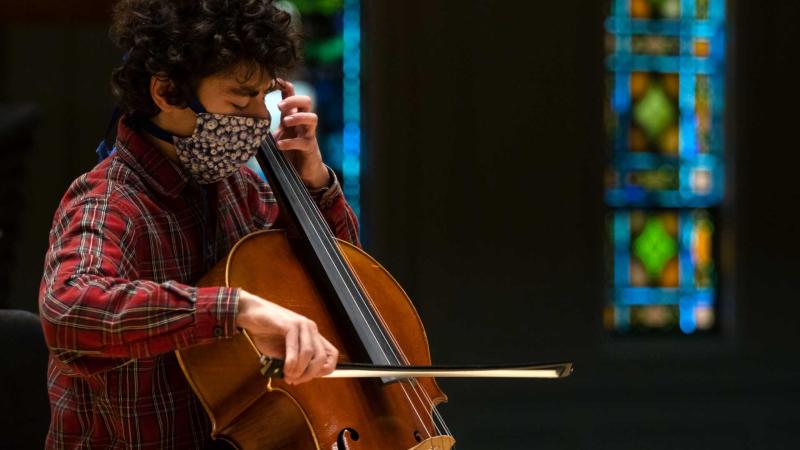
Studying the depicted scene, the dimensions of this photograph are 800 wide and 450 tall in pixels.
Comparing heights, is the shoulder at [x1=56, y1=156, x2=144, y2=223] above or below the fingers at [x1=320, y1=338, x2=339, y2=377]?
above

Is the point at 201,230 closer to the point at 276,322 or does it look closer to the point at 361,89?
the point at 276,322

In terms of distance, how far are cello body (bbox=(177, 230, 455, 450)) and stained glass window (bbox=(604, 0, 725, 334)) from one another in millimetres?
3502

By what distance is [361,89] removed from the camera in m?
4.58

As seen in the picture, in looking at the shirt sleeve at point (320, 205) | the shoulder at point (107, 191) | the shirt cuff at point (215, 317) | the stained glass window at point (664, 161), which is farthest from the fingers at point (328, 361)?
the stained glass window at point (664, 161)

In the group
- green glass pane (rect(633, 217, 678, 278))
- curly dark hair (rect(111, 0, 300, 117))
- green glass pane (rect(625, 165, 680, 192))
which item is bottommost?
green glass pane (rect(633, 217, 678, 278))

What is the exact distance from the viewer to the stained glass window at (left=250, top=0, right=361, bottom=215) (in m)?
4.55

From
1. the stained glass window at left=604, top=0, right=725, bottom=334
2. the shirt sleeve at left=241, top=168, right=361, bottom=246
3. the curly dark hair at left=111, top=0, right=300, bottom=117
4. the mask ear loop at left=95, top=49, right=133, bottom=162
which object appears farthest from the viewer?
the stained glass window at left=604, top=0, right=725, bottom=334

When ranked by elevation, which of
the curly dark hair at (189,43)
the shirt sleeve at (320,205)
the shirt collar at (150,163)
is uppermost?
the curly dark hair at (189,43)

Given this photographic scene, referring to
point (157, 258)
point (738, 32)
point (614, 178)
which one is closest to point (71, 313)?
point (157, 258)

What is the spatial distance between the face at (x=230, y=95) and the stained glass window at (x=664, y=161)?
3548 mm

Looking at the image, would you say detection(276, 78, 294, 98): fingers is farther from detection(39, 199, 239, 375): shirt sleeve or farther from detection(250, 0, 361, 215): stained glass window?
detection(250, 0, 361, 215): stained glass window

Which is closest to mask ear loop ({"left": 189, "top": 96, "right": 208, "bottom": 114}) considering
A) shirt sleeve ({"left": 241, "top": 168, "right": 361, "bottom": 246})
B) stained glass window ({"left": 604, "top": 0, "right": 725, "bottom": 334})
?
shirt sleeve ({"left": 241, "top": 168, "right": 361, "bottom": 246})

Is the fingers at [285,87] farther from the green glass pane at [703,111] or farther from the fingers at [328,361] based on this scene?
the green glass pane at [703,111]

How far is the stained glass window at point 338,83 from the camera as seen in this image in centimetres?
455
